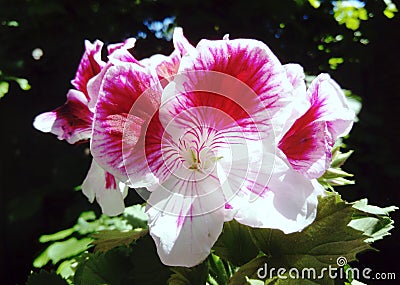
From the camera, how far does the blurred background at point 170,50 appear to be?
48.1 inches

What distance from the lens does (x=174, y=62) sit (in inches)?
15.6

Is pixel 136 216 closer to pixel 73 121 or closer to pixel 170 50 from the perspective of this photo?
pixel 73 121

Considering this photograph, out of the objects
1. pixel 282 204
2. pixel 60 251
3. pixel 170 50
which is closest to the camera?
pixel 282 204

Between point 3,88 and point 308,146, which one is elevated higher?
point 308,146

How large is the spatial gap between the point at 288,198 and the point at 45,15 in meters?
1.14

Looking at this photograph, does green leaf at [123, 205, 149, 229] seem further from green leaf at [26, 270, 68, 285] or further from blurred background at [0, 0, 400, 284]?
blurred background at [0, 0, 400, 284]

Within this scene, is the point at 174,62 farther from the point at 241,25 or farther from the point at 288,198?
the point at 241,25

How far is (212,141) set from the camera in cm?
37

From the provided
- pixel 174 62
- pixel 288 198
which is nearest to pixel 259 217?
pixel 288 198

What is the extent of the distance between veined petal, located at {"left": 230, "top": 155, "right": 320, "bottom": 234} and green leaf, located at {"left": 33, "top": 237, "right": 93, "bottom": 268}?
0.63m

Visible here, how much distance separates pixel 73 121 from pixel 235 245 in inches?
7.2

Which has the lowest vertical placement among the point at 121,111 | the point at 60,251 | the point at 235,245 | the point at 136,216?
the point at 60,251

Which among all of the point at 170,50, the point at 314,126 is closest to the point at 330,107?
the point at 314,126

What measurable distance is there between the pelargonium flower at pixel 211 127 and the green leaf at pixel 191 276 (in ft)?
0.23
